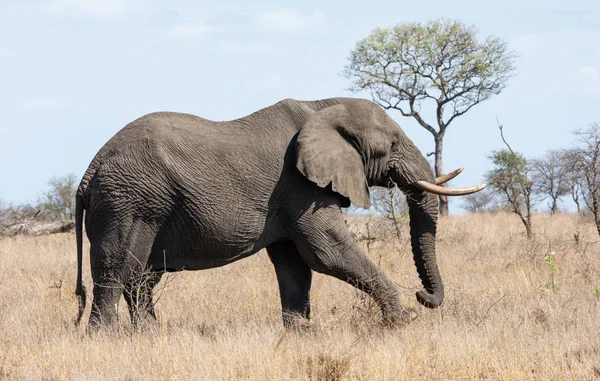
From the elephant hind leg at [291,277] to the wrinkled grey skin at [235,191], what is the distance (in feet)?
0.70

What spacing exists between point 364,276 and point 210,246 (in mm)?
1313

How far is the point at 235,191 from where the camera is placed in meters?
7.87

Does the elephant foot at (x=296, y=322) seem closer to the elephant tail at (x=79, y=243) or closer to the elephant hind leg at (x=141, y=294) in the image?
the elephant hind leg at (x=141, y=294)

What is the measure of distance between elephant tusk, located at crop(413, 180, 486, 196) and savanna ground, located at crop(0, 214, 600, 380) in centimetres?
92

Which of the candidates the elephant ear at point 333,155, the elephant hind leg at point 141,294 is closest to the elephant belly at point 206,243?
the elephant hind leg at point 141,294

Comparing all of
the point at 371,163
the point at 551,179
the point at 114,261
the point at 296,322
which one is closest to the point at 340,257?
the point at 296,322

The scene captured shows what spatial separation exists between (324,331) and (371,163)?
1.50 m

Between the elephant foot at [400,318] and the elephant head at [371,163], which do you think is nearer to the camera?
the elephant head at [371,163]

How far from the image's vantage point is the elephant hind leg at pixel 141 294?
783 centimetres

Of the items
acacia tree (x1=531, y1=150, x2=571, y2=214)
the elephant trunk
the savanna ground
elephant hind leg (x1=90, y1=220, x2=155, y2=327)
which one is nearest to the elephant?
elephant hind leg (x1=90, y1=220, x2=155, y2=327)

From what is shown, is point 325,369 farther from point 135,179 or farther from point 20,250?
point 20,250

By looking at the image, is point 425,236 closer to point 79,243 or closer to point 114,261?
point 114,261

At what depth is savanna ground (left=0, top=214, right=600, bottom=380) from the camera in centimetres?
648

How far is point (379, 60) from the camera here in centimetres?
3469
